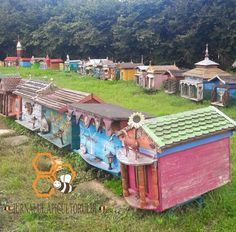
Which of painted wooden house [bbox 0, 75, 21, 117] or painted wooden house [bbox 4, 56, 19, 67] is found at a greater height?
painted wooden house [bbox 4, 56, 19, 67]

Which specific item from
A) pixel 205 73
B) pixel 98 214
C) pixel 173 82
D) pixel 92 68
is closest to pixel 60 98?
pixel 98 214

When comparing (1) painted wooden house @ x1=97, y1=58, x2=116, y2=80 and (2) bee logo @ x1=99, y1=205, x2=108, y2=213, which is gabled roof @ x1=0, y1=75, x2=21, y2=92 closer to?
(2) bee logo @ x1=99, y1=205, x2=108, y2=213

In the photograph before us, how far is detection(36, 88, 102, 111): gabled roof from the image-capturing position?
10062mm

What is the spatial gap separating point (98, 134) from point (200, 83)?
1096cm

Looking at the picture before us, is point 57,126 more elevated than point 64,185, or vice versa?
point 57,126

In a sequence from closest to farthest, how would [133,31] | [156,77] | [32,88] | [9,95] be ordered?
1. [32,88]
2. [9,95]
3. [156,77]
4. [133,31]

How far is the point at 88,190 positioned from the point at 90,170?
41.3 inches

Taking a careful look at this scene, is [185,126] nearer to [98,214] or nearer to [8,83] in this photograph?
[98,214]

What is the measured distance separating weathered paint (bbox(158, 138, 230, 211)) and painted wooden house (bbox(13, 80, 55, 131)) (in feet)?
21.6

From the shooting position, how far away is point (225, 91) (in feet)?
53.5

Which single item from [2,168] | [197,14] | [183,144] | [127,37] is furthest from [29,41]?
[183,144]

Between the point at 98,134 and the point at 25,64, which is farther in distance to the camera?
the point at 25,64

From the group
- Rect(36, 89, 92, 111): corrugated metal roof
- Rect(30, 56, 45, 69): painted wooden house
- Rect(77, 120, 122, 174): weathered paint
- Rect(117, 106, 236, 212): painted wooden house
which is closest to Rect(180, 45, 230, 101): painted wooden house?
Rect(36, 89, 92, 111): corrugated metal roof

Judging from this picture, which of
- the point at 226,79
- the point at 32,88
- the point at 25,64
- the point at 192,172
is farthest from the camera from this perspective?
the point at 25,64
